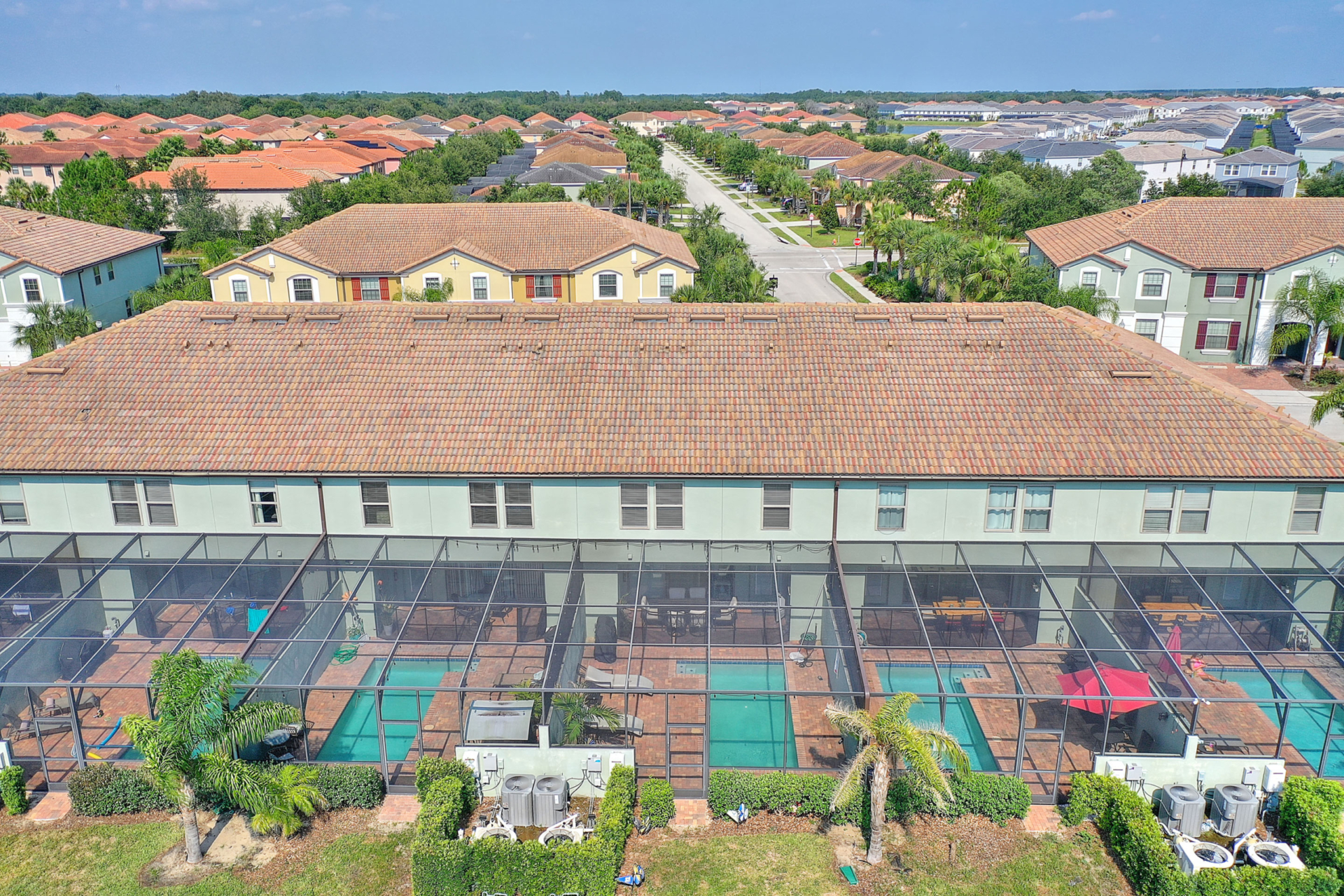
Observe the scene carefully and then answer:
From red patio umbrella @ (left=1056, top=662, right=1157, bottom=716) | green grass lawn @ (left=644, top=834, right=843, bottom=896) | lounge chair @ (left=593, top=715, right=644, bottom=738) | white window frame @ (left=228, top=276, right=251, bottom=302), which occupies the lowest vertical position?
green grass lawn @ (left=644, top=834, right=843, bottom=896)

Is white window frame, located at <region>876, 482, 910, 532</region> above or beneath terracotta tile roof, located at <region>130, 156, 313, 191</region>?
beneath

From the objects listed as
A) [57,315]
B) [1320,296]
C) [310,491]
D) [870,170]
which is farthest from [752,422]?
[870,170]

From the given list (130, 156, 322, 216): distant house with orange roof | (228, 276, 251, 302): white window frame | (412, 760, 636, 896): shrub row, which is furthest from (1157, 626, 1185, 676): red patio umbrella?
(130, 156, 322, 216): distant house with orange roof

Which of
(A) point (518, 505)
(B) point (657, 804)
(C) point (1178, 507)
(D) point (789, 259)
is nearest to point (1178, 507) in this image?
(C) point (1178, 507)

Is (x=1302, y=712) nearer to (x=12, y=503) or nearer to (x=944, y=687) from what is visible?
(x=944, y=687)

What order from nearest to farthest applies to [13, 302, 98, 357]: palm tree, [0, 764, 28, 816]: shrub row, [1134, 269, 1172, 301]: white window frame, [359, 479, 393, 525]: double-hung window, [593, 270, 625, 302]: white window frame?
[0, 764, 28, 816]: shrub row → [359, 479, 393, 525]: double-hung window → [13, 302, 98, 357]: palm tree → [1134, 269, 1172, 301]: white window frame → [593, 270, 625, 302]: white window frame

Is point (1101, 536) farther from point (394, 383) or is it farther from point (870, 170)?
point (870, 170)

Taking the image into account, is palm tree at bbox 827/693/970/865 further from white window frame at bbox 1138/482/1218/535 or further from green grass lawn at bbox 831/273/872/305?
green grass lawn at bbox 831/273/872/305
